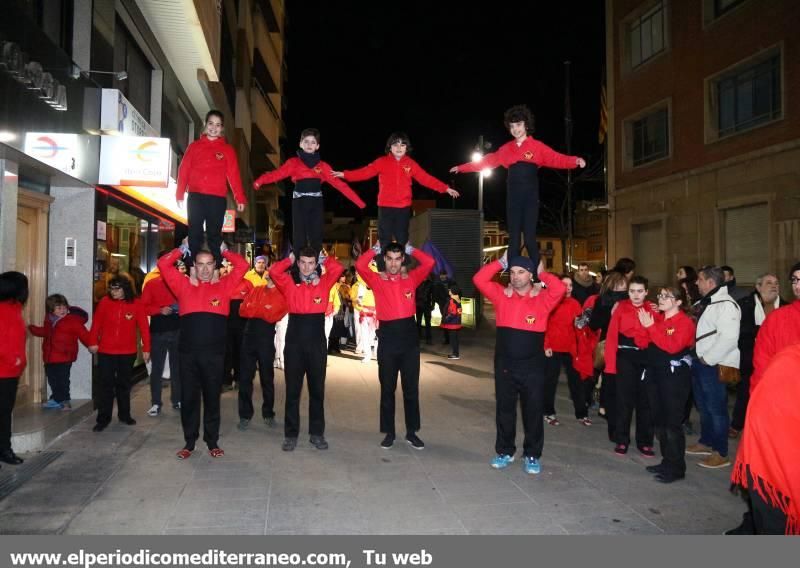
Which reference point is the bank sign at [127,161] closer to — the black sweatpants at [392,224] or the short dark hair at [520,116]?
the black sweatpants at [392,224]

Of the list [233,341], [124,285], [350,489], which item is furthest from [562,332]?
[124,285]

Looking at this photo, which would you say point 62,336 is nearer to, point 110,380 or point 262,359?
point 110,380

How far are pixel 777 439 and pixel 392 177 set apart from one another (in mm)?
5044

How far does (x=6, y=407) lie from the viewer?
581 centimetres

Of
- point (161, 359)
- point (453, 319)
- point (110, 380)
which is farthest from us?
point (453, 319)

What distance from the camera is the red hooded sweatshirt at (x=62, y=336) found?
7.32 m

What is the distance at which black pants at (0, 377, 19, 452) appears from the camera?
5.77 m

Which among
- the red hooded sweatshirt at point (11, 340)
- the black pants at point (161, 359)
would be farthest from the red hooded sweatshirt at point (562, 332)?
the red hooded sweatshirt at point (11, 340)

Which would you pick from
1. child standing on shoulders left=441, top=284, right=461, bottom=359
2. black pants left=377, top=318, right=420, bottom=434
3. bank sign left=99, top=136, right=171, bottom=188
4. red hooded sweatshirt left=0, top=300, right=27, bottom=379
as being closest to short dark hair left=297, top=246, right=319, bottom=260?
black pants left=377, top=318, right=420, bottom=434

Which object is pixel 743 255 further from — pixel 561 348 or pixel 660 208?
pixel 561 348

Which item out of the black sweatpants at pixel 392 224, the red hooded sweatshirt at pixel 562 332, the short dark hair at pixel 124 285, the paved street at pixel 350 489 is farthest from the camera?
the red hooded sweatshirt at pixel 562 332

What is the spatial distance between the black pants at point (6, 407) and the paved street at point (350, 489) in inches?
11.6

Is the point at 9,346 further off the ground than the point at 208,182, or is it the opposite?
the point at 208,182

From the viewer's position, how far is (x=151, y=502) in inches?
191
